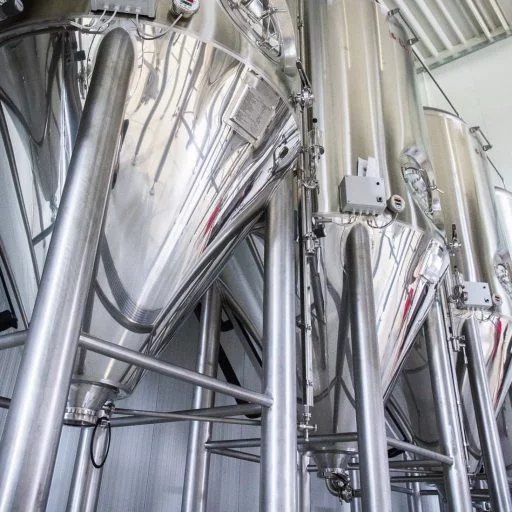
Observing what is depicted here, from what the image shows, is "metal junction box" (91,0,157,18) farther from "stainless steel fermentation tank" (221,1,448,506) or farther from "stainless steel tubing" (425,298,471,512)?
"stainless steel tubing" (425,298,471,512)

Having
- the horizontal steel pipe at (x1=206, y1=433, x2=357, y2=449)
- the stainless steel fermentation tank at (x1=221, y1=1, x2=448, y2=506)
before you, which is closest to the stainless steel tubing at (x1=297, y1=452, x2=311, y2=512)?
the stainless steel fermentation tank at (x1=221, y1=1, x2=448, y2=506)

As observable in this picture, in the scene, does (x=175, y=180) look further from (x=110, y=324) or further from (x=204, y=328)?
(x=204, y=328)

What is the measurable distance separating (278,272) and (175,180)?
355 millimetres

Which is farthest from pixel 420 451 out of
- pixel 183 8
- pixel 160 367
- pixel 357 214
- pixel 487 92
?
pixel 487 92

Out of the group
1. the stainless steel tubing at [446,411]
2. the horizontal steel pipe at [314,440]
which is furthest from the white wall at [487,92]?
the horizontal steel pipe at [314,440]

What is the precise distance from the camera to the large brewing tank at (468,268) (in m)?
1.84

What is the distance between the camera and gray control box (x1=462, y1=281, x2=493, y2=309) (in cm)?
196

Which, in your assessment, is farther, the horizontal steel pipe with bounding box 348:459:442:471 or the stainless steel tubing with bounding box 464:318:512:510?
the stainless steel tubing with bounding box 464:318:512:510

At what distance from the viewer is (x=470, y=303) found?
1.96m

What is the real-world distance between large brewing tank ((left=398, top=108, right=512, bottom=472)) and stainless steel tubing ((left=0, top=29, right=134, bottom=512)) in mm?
1344

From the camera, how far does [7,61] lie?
87 centimetres

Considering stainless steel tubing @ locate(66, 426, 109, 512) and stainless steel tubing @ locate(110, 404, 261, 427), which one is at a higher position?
stainless steel tubing @ locate(110, 404, 261, 427)

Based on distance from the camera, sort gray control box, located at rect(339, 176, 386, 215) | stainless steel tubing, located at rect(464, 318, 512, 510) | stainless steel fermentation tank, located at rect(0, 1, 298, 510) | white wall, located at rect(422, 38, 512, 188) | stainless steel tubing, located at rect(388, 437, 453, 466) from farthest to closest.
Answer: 1. white wall, located at rect(422, 38, 512, 188)
2. stainless steel tubing, located at rect(464, 318, 512, 510)
3. gray control box, located at rect(339, 176, 386, 215)
4. stainless steel tubing, located at rect(388, 437, 453, 466)
5. stainless steel fermentation tank, located at rect(0, 1, 298, 510)

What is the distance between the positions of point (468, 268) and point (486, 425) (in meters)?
0.68
